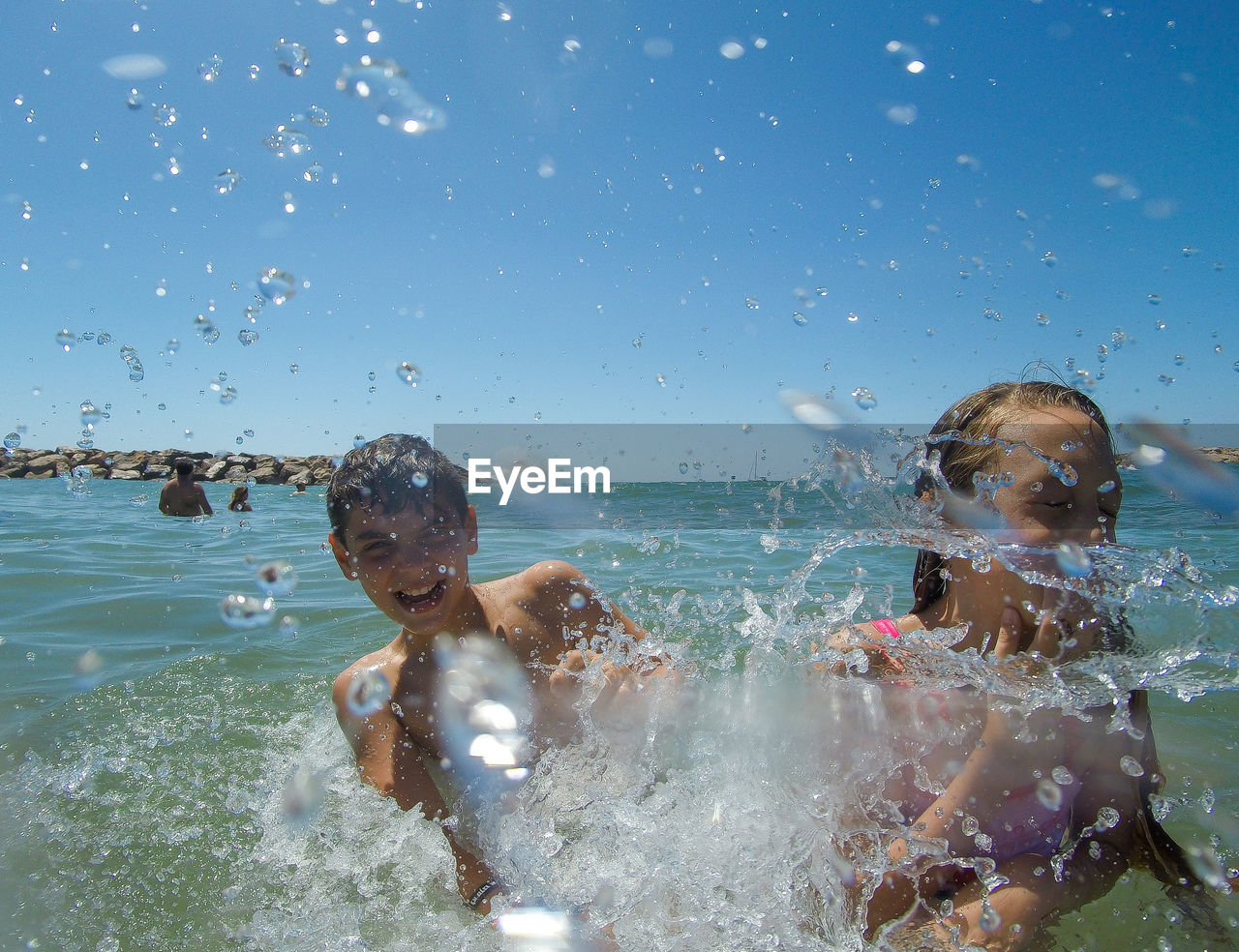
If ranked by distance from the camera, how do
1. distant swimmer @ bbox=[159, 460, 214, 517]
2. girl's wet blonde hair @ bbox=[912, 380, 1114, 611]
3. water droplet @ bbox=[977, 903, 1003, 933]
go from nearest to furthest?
water droplet @ bbox=[977, 903, 1003, 933] < girl's wet blonde hair @ bbox=[912, 380, 1114, 611] < distant swimmer @ bbox=[159, 460, 214, 517]

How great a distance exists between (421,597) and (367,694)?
51 cm

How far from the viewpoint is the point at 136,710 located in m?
3.20

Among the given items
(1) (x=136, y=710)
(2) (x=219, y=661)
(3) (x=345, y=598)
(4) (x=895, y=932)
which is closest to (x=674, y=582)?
(3) (x=345, y=598)

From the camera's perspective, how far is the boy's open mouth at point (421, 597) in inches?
102

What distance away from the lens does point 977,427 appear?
218cm

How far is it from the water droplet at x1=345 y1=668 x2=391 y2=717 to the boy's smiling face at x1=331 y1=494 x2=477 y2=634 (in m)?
0.34

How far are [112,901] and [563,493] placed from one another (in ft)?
78.0

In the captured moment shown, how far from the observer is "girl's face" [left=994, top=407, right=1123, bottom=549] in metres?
1.85

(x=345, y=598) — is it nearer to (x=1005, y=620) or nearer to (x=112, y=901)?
(x=112, y=901)

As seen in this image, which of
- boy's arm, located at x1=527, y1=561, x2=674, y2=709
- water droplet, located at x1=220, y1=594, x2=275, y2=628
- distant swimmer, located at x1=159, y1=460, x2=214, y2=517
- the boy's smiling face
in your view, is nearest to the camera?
the boy's smiling face

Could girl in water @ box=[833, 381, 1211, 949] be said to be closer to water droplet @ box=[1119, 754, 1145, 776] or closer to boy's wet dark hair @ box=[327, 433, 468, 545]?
water droplet @ box=[1119, 754, 1145, 776]

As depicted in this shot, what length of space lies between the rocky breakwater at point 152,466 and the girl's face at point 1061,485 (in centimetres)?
3065

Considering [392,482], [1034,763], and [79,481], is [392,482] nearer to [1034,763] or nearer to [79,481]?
[1034,763]

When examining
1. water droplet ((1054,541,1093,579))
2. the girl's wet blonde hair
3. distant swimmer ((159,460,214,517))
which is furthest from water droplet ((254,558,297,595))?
water droplet ((1054,541,1093,579))
